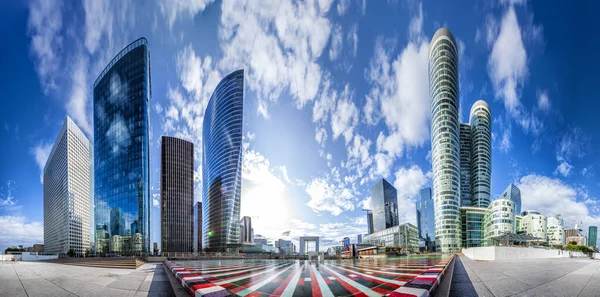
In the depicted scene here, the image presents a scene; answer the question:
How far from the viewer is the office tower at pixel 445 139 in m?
125

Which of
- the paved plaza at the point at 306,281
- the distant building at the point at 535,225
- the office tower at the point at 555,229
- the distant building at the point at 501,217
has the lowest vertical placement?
the office tower at the point at 555,229

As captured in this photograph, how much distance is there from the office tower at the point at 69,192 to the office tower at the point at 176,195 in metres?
45.3

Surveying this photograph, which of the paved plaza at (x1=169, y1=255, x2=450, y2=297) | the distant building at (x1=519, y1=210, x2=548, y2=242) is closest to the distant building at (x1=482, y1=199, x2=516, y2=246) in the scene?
the distant building at (x1=519, y1=210, x2=548, y2=242)

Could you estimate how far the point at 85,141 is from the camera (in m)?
170

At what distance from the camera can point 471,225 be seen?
129m

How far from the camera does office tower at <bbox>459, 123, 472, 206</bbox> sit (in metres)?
155

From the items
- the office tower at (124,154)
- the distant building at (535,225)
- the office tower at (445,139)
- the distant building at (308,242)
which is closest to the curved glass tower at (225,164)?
the office tower at (124,154)

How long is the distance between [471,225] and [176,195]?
592 ft

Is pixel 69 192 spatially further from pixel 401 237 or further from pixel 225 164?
pixel 401 237

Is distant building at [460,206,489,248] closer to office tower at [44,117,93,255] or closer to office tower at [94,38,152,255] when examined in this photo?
office tower at [94,38,152,255]

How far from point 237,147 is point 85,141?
10980 centimetres

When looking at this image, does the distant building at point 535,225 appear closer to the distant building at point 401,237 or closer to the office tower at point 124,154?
the distant building at point 401,237

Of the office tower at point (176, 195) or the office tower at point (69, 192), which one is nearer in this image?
the office tower at point (69, 192)

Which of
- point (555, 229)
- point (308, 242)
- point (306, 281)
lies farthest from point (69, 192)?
point (555, 229)
